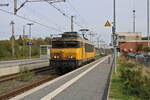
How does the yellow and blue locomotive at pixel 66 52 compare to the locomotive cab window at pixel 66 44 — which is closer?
the yellow and blue locomotive at pixel 66 52

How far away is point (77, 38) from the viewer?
16312mm

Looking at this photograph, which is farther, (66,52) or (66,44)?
(66,44)

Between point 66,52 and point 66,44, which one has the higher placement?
point 66,44

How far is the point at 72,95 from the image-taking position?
7.49 m

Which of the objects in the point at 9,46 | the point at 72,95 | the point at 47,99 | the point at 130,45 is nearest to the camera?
the point at 47,99

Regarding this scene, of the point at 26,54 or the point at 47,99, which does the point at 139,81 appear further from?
the point at 26,54

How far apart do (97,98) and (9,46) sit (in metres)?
47.1

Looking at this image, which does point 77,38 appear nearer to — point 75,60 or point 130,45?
point 75,60

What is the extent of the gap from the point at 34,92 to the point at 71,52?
26.5ft

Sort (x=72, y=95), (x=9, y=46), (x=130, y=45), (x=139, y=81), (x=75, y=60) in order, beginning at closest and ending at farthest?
(x=72, y=95)
(x=139, y=81)
(x=75, y=60)
(x=9, y=46)
(x=130, y=45)

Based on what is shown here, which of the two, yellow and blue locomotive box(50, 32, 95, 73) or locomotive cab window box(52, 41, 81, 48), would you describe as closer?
yellow and blue locomotive box(50, 32, 95, 73)

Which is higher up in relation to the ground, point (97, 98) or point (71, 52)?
point (71, 52)

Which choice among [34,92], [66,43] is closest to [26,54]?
[66,43]

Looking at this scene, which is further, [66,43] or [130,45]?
[130,45]
